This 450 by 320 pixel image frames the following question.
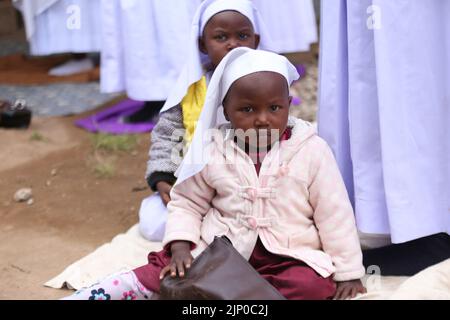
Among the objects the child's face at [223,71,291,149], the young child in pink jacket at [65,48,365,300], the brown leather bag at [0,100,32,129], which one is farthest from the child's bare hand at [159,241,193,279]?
the brown leather bag at [0,100,32,129]

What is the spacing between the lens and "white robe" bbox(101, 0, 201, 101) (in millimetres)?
4383

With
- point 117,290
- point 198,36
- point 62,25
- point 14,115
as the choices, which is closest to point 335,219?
point 117,290

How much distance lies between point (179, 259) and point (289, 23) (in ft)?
11.5

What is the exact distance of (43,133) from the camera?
515 cm

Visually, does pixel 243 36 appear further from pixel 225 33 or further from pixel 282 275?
pixel 282 275

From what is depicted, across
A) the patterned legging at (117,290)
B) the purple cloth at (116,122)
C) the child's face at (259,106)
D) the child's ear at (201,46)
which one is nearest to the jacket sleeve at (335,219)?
the child's face at (259,106)

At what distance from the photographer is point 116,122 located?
5363mm

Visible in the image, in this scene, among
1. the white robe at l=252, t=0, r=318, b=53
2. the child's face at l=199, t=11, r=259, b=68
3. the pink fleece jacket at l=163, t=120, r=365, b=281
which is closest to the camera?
the pink fleece jacket at l=163, t=120, r=365, b=281

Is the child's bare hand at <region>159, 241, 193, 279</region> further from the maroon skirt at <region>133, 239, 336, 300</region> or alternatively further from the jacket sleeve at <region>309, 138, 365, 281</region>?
the jacket sleeve at <region>309, 138, 365, 281</region>

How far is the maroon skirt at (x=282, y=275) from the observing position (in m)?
2.28

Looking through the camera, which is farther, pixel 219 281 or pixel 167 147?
pixel 167 147

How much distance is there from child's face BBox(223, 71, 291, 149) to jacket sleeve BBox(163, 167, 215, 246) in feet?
0.82

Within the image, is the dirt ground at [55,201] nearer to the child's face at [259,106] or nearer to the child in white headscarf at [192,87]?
the child in white headscarf at [192,87]

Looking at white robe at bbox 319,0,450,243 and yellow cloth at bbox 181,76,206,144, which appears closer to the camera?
white robe at bbox 319,0,450,243
